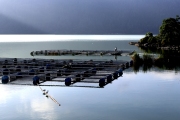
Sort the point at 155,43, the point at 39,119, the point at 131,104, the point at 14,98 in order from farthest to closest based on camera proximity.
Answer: the point at 155,43
the point at 14,98
the point at 131,104
the point at 39,119

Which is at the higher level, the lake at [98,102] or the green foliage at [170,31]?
the green foliage at [170,31]

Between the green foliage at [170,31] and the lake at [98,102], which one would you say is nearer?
the lake at [98,102]

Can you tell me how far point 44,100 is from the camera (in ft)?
100

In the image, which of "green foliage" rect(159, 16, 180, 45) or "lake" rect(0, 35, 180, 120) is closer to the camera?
"lake" rect(0, 35, 180, 120)

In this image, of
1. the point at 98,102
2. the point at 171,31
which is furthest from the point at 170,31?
the point at 98,102

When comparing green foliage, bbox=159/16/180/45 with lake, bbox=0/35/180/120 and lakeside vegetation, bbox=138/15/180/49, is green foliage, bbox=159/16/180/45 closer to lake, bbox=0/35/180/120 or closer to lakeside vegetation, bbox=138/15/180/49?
lakeside vegetation, bbox=138/15/180/49

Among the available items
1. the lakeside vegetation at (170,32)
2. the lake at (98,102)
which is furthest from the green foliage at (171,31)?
the lake at (98,102)

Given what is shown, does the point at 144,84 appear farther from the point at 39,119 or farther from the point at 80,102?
the point at 39,119

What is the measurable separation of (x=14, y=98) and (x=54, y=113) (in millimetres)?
7115

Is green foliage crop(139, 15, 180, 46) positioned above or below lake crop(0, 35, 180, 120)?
above

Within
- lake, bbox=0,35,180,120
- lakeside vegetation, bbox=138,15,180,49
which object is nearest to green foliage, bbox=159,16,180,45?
lakeside vegetation, bbox=138,15,180,49

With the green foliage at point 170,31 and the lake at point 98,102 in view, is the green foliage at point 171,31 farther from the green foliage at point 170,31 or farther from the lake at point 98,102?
the lake at point 98,102

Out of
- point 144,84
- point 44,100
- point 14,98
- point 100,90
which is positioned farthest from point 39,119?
point 144,84

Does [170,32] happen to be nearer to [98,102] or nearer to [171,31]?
[171,31]
